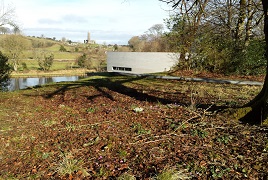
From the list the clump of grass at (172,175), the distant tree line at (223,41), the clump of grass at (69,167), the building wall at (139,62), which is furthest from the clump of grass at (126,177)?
the building wall at (139,62)

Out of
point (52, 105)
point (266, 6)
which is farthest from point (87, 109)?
point (266, 6)

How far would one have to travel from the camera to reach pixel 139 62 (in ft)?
95.2

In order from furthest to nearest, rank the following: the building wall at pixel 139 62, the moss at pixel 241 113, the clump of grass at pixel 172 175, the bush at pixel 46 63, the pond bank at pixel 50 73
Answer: the bush at pixel 46 63 < the pond bank at pixel 50 73 < the building wall at pixel 139 62 < the moss at pixel 241 113 < the clump of grass at pixel 172 175

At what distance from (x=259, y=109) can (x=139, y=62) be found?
25.3 metres

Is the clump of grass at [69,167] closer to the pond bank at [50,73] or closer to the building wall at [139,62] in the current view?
the building wall at [139,62]

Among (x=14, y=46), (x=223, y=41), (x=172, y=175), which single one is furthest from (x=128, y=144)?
(x=14, y=46)

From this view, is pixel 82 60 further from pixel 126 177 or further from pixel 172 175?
pixel 172 175

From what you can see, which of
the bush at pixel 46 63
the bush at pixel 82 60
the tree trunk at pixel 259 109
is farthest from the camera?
the bush at pixel 82 60

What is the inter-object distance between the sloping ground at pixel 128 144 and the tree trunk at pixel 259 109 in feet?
0.96

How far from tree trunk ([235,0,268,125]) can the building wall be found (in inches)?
842

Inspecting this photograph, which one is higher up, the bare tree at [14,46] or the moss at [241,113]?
the bare tree at [14,46]

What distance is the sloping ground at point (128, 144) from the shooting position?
2.60 meters

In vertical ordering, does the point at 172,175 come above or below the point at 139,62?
below

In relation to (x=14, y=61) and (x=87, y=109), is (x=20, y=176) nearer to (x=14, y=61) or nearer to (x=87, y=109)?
(x=87, y=109)
